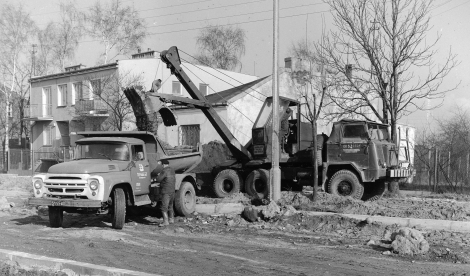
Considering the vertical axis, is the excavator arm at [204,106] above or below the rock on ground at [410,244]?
above

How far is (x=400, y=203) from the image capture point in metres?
15.0

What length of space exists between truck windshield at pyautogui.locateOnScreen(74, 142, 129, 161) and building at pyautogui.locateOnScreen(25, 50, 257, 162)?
19757 mm

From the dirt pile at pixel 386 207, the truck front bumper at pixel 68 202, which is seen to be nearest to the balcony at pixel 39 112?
the dirt pile at pixel 386 207

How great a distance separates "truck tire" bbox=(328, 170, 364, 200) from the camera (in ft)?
50.0

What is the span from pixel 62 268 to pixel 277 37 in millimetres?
9416

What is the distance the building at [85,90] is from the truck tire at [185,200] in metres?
18.6

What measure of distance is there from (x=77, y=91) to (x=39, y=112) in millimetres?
5022

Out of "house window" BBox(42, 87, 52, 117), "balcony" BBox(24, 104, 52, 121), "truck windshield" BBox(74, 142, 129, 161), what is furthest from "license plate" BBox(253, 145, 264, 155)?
"house window" BBox(42, 87, 52, 117)

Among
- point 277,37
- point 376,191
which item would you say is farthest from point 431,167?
point 277,37

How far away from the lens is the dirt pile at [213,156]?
18750mm

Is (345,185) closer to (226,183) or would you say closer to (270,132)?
(270,132)

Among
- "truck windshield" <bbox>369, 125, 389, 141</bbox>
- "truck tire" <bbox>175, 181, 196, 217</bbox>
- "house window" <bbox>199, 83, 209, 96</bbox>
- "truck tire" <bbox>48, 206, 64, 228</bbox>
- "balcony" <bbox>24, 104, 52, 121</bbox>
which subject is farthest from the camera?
"balcony" <bbox>24, 104, 52, 121</bbox>

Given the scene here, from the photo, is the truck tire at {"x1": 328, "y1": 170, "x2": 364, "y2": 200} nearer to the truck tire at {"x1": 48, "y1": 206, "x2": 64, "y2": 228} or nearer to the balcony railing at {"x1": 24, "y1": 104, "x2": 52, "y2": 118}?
the truck tire at {"x1": 48, "y1": 206, "x2": 64, "y2": 228}

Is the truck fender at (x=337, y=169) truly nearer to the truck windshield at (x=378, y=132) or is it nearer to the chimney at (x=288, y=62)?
the truck windshield at (x=378, y=132)
